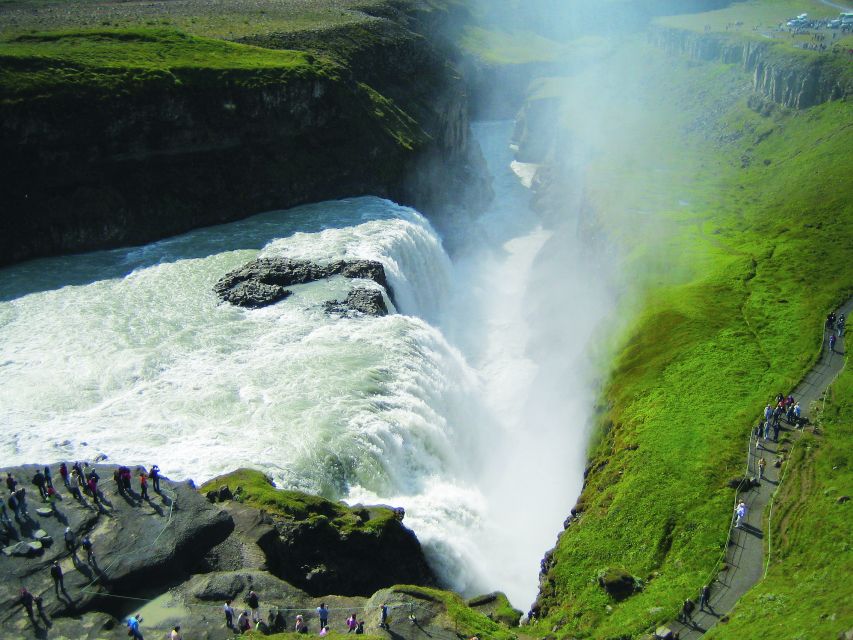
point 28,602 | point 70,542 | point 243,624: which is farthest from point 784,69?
point 28,602

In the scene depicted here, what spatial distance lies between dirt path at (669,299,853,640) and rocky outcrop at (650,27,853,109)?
78.1m

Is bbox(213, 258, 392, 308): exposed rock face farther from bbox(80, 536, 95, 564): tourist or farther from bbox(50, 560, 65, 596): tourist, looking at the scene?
bbox(50, 560, 65, 596): tourist

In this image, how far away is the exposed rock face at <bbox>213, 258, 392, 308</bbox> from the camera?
215 ft

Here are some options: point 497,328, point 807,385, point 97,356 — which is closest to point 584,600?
point 807,385

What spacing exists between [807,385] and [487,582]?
27163mm

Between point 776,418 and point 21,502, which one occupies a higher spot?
point 776,418

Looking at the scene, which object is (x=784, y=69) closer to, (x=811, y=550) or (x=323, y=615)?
(x=811, y=550)

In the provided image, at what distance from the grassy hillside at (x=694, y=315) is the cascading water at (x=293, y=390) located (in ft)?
25.6

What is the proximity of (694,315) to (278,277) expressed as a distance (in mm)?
38648

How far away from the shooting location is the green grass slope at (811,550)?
30172mm

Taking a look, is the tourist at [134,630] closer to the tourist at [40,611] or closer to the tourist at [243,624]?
the tourist at [40,611]

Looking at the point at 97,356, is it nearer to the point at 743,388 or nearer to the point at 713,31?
→ the point at 743,388

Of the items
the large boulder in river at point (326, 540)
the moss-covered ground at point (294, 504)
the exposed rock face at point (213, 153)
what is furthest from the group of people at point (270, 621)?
the exposed rock face at point (213, 153)

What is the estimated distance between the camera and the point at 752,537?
39.6 m
